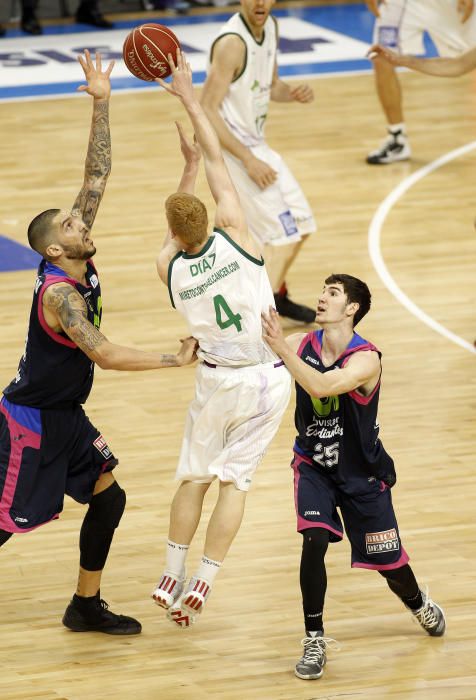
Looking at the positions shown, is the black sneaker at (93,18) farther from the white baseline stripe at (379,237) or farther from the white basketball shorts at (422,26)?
the white baseline stripe at (379,237)

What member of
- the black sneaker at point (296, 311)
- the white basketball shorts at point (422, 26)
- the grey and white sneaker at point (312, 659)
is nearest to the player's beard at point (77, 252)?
the grey and white sneaker at point (312, 659)

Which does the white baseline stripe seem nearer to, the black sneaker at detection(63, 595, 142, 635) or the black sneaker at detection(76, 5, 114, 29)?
the black sneaker at detection(63, 595, 142, 635)

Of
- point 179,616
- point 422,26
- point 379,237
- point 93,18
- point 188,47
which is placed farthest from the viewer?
point 93,18

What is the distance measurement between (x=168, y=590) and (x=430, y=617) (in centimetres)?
100

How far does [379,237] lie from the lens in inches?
396

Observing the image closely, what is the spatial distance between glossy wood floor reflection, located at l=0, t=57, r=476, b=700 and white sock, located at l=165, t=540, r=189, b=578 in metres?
0.33

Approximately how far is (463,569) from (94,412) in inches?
99.7

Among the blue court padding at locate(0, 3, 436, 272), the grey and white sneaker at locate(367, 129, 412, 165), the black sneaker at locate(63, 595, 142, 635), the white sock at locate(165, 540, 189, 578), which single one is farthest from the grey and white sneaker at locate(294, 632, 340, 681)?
the blue court padding at locate(0, 3, 436, 272)

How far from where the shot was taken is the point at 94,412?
7.45 metres

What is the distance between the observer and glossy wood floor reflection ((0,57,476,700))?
5000 millimetres

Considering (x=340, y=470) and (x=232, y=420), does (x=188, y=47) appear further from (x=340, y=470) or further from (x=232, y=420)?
(x=340, y=470)

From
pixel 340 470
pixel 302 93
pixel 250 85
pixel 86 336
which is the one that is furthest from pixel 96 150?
pixel 302 93

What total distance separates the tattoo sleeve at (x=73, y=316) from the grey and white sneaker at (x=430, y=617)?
157 centimetres

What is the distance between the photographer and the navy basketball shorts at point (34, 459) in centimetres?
502
